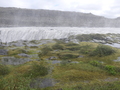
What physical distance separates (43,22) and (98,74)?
58.5 meters

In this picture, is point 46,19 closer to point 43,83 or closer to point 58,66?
point 58,66

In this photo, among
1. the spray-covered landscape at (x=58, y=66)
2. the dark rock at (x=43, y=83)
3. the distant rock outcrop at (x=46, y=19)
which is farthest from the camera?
the distant rock outcrop at (x=46, y=19)

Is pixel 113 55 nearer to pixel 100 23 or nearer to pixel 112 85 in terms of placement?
pixel 112 85

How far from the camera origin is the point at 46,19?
226 feet

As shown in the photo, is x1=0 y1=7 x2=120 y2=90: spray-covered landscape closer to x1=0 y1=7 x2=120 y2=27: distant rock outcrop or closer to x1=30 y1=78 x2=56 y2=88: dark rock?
x1=30 y1=78 x2=56 y2=88: dark rock

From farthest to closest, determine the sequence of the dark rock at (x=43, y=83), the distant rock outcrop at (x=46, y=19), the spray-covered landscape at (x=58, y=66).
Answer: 1. the distant rock outcrop at (x=46, y=19)
2. the dark rock at (x=43, y=83)
3. the spray-covered landscape at (x=58, y=66)

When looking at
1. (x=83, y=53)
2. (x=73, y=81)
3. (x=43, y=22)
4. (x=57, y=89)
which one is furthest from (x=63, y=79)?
(x=43, y=22)

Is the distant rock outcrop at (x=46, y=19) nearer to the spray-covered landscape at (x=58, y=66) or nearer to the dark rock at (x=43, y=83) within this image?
the spray-covered landscape at (x=58, y=66)

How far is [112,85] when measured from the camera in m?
8.23

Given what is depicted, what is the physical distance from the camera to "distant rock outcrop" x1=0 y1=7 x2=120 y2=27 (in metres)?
62.4

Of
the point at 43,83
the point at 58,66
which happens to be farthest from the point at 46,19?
the point at 43,83

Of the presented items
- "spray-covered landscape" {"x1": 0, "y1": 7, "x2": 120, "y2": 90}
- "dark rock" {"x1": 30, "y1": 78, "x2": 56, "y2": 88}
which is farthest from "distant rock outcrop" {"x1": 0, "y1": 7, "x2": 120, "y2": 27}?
"dark rock" {"x1": 30, "y1": 78, "x2": 56, "y2": 88}

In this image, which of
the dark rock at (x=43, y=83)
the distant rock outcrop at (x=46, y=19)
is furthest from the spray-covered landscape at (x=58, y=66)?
the distant rock outcrop at (x=46, y=19)

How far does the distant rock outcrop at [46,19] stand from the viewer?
6241 centimetres
